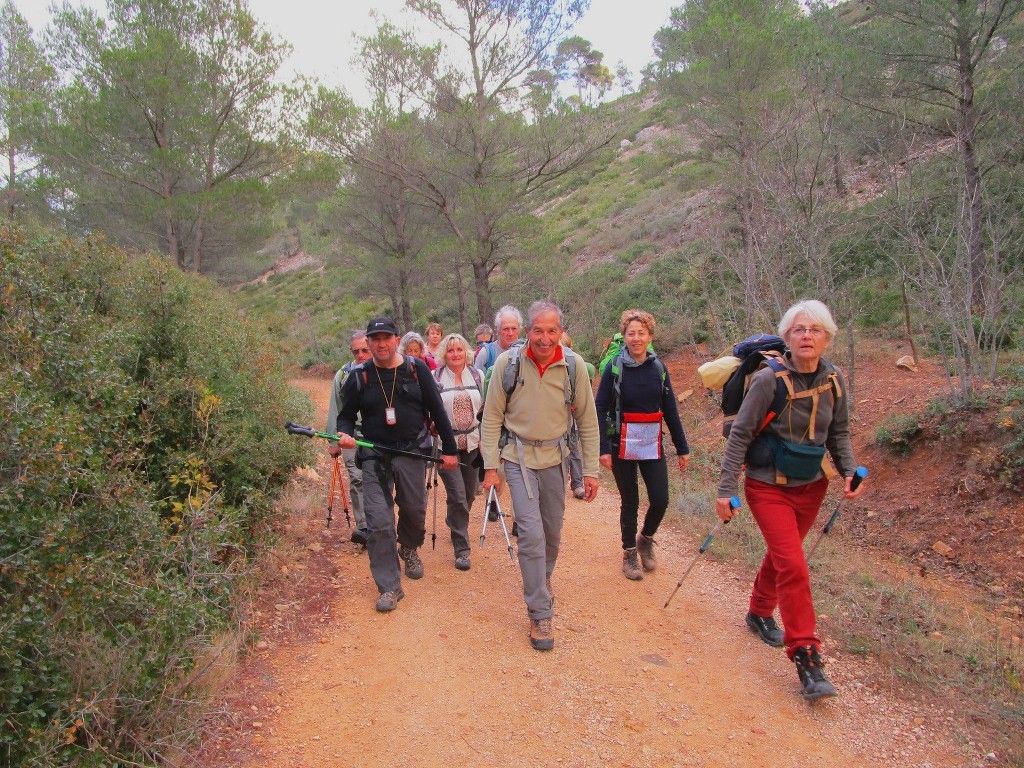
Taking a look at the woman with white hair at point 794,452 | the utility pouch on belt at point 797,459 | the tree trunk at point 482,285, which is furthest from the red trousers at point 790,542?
the tree trunk at point 482,285

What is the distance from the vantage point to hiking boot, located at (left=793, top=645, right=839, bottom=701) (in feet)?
11.0

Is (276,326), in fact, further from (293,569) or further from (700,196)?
(700,196)

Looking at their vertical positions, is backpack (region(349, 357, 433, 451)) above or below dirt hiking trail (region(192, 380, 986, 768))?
above

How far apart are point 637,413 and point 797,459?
1.32 metres

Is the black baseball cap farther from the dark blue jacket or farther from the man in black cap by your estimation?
the dark blue jacket

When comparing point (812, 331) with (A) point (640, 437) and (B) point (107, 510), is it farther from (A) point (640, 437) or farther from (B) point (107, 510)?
(B) point (107, 510)

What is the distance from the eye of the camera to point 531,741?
3.19 metres

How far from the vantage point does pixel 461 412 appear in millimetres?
5723

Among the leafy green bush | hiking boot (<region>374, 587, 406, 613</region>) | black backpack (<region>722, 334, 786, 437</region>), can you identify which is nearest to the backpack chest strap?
black backpack (<region>722, 334, 786, 437</region>)

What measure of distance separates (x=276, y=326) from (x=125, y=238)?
4.19m

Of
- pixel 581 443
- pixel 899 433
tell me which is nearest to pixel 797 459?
pixel 581 443

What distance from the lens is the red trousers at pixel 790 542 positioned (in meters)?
3.45

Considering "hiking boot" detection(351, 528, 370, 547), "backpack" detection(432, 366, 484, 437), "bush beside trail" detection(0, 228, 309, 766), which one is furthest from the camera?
"hiking boot" detection(351, 528, 370, 547)

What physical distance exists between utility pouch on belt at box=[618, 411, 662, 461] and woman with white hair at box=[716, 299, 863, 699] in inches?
37.1
